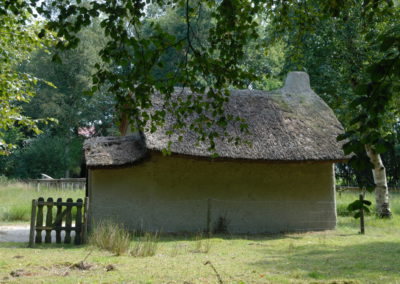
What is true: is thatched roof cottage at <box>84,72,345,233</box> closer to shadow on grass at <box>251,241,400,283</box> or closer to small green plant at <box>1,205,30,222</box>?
shadow on grass at <box>251,241,400,283</box>

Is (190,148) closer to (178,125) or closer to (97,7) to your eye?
(178,125)

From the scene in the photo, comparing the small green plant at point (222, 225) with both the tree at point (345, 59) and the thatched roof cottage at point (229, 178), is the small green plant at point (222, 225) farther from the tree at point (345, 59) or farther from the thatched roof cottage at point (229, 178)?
the tree at point (345, 59)

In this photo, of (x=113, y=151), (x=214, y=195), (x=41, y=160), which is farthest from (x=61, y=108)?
(x=214, y=195)

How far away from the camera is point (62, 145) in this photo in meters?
33.9

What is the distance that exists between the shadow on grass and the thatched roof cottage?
8.91 feet

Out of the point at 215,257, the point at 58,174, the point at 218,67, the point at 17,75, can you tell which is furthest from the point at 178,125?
the point at 58,174

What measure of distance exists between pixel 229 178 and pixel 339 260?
510cm

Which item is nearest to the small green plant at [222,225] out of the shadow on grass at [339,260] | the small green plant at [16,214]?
the shadow on grass at [339,260]

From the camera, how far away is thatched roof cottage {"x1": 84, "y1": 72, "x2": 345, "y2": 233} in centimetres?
1150

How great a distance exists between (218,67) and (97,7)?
1487 millimetres

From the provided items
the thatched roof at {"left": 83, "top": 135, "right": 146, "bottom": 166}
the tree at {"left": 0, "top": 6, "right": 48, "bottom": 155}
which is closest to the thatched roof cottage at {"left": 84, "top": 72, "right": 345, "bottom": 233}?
the thatched roof at {"left": 83, "top": 135, "right": 146, "bottom": 166}

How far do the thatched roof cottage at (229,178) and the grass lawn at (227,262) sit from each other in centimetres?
115

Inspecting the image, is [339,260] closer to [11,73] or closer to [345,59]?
[11,73]

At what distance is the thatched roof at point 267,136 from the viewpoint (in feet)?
37.3
